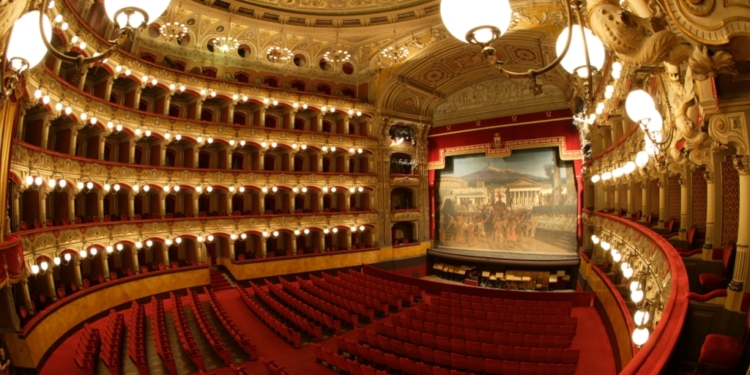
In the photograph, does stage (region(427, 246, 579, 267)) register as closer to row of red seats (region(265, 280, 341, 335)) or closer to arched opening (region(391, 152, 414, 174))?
arched opening (region(391, 152, 414, 174))

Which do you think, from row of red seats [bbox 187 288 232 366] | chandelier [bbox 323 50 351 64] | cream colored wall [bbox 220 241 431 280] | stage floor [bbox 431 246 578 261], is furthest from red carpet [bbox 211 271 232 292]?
chandelier [bbox 323 50 351 64]

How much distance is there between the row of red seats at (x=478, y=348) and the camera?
29.9 ft

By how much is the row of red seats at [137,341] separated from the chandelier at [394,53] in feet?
59.3

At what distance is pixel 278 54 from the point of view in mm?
24875

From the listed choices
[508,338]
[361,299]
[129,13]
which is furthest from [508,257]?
[129,13]

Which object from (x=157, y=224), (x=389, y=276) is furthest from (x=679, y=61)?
(x=157, y=224)

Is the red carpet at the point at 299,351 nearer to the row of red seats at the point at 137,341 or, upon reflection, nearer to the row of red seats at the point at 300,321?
the row of red seats at the point at 300,321

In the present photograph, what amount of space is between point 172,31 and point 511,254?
21746mm

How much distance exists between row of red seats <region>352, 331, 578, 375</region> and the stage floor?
47.4ft

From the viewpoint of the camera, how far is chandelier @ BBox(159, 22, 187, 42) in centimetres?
2089

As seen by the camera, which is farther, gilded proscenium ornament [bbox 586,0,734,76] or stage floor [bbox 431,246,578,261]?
stage floor [bbox 431,246,578,261]

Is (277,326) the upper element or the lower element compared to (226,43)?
lower

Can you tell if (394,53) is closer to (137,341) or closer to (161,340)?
(161,340)

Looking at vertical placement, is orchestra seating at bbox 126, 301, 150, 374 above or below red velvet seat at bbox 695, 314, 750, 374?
below
